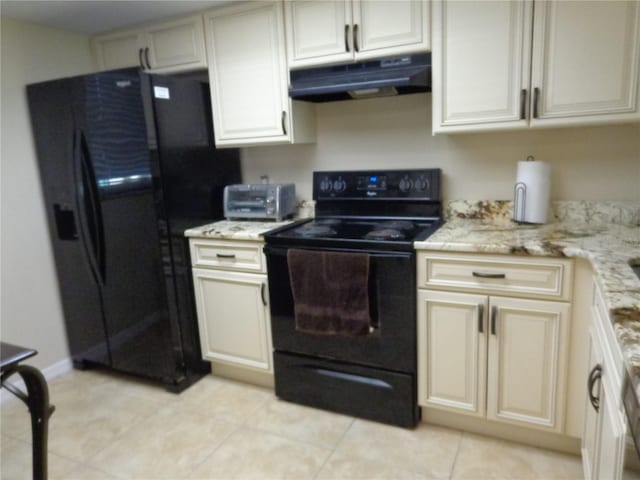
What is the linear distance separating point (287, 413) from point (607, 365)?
4.97 ft

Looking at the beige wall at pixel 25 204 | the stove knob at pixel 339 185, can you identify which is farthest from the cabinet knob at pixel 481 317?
the beige wall at pixel 25 204

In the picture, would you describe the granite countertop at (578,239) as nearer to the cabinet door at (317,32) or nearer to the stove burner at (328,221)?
the stove burner at (328,221)

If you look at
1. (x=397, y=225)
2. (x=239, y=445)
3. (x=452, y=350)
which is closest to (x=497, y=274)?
(x=452, y=350)

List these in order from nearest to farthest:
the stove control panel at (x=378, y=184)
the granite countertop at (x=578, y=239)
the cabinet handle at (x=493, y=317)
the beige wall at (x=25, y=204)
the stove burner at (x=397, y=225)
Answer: the granite countertop at (x=578, y=239), the cabinet handle at (x=493, y=317), the stove burner at (x=397, y=225), the stove control panel at (x=378, y=184), the beige wall at (x=25, y=204)

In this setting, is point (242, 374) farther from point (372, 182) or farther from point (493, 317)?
point (493, 317)

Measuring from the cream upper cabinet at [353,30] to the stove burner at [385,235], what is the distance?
812mm

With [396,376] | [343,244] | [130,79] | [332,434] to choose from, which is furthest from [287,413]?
[130,79]

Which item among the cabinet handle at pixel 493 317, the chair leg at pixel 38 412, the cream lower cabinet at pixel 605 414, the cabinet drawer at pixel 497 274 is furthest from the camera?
the cabinet handle at pixel 493 317

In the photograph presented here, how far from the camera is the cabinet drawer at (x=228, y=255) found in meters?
2.25

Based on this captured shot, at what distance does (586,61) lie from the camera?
175 cm

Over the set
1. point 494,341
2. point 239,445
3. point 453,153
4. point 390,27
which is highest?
point 390,27

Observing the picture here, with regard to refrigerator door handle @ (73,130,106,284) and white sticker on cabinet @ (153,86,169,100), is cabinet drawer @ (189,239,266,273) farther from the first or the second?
white sticker on cabinet @ (153,86,169,100)

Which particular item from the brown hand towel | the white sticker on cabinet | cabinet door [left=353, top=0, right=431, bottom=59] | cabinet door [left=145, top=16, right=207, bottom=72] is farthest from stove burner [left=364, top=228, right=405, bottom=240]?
cabinet door [left=145, top=16, right=207, bottom=72]

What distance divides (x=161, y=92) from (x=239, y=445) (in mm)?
1736
